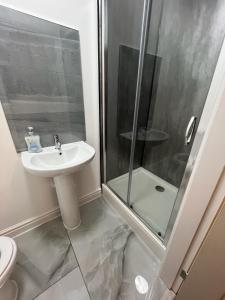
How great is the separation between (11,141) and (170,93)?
1572mm

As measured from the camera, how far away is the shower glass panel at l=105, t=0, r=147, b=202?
1.26m

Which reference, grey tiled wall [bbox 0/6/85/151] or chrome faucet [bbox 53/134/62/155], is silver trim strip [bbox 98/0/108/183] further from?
chrome faucet [bbox 53/134/62/155]

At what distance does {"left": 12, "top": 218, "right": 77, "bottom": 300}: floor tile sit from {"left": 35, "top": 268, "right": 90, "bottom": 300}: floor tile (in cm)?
4

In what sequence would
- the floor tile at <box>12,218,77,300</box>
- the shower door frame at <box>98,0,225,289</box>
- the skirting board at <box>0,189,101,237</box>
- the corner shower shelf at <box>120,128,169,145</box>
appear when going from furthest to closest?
1. the corner shower shelf at <box>120,128,169,145</box>
2. the skirting board at <box>0,189,101,237</box>
3. the floor tile at <box>12,218,77,300</box>
4. the shower door frame at <box>98,0,225,289</box>

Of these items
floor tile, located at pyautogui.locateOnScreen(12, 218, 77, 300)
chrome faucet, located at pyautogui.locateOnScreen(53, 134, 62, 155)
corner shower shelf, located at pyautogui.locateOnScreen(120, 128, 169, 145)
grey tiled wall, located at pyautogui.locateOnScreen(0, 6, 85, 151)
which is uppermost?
grey tiled wall, located at pyautogui.locateOnScreen(0, 6, 85, 151)

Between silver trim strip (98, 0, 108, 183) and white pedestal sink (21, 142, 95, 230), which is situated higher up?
silver trim strip (98, 0, 108, 183)

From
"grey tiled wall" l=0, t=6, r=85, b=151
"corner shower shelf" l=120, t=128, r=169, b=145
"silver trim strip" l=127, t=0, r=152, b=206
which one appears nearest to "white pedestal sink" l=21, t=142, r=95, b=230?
"grey tiled wall" l=0, t=6, r=85, b=151

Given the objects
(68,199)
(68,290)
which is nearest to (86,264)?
(68,290)

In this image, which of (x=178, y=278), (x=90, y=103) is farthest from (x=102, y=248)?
(x=90, y=103)

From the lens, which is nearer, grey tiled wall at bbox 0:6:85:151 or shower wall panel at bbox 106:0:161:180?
grey tiled wall at bbox 0:6:85:151

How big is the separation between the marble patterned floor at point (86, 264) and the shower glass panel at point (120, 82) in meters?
0.49

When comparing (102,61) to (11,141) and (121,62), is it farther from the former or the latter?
(11,141)

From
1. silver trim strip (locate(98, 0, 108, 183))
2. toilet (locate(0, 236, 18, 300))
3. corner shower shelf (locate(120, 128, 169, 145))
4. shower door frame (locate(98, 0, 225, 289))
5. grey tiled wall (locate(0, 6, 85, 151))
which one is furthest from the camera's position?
corner shower shelf (locate(120, 128, 169, 145))

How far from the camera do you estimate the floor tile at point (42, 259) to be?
3.51 ft
